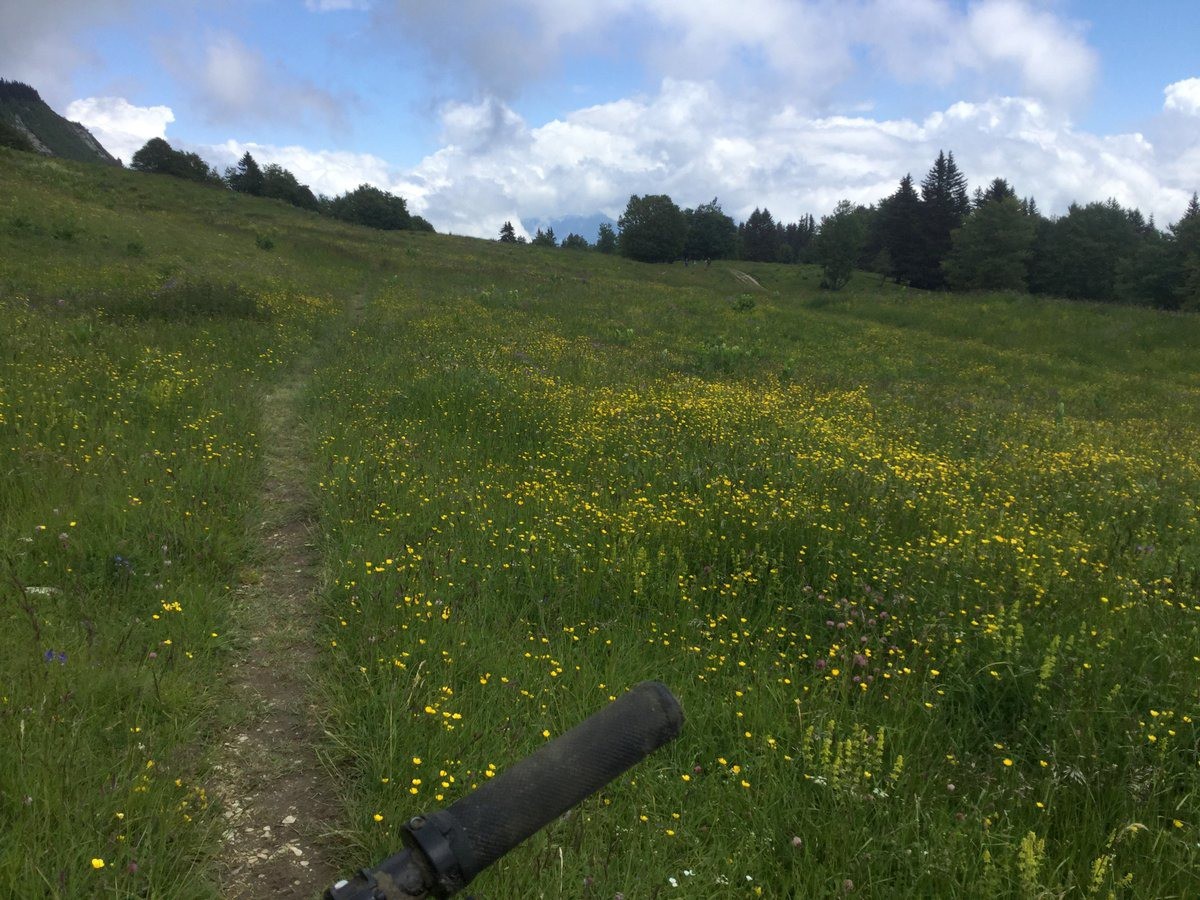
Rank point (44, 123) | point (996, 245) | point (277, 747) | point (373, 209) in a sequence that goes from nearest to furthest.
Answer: point (277, 747) → point (996, 245) → point (373, 209) → point (44, 123)

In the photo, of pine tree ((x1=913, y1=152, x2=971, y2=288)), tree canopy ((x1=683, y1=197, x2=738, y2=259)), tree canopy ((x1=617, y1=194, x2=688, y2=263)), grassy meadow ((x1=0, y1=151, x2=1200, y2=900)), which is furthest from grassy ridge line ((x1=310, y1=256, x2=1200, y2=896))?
tree canopy ((x1=683, y1=197, x2=738, y2=259))

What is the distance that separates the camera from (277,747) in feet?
11.5

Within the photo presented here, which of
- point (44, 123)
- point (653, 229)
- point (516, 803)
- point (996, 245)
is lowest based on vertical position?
point (516, 803)

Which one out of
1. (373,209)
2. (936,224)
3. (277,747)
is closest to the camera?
(277,747)

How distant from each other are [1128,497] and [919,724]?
587 centimetres

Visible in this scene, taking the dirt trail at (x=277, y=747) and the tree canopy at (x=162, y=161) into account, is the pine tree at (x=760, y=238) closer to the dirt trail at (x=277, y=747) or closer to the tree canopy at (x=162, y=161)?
the tree canopy at (x=162, y=161)

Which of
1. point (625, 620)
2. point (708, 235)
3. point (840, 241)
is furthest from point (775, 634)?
point (708, 235)

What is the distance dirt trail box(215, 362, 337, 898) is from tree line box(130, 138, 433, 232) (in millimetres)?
72599

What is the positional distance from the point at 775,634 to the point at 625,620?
102cm

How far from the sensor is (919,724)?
377 cm

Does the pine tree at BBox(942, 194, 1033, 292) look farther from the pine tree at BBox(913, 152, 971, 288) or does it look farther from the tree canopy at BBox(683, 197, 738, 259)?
the tree canopy at BBox(683, 197, 738, 259)

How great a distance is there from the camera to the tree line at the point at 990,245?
52125mm

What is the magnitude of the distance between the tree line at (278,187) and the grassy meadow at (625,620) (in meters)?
69.8

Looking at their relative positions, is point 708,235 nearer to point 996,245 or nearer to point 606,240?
point 606,240
